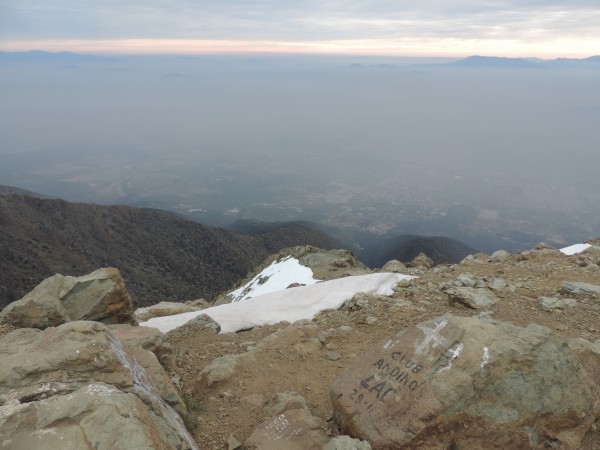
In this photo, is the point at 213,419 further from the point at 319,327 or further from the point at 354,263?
the point at 354,263

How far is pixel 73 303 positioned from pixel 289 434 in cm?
1069

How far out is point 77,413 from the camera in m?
5.59

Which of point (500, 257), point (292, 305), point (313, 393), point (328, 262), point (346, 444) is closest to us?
point (346, 444)

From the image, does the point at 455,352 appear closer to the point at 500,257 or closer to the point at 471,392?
the point at 471,392

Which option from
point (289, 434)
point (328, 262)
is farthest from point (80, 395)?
point (328, 262)

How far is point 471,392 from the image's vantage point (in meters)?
7.38

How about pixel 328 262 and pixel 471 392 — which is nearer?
pixel 471 392

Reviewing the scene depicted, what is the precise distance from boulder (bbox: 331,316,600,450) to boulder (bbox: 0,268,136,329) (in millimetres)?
10482

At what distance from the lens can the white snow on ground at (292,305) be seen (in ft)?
54.2

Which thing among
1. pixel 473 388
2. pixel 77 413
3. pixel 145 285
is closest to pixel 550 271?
pixel 473 388

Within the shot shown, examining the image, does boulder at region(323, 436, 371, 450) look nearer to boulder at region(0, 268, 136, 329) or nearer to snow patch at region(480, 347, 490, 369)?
snow patch at region(480, 347, 490, 369)

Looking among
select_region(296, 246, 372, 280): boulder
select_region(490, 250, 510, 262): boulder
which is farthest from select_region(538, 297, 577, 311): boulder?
select_region(296, 246, 372, 280): boulder

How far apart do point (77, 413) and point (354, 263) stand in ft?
112

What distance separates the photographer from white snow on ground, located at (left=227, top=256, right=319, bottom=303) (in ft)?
116
